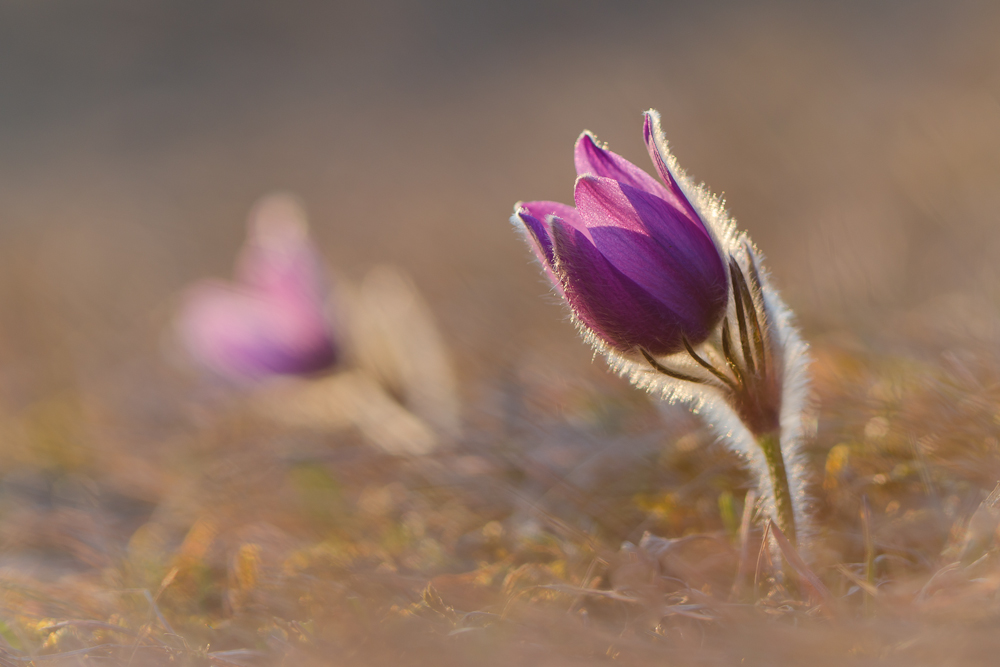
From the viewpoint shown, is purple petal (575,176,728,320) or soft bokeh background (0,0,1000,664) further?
soft bokeh background (0,0,1000,664)

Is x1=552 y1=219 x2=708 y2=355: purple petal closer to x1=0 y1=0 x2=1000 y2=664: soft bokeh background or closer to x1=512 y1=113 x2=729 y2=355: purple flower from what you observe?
x1=512 y1=113 x2=729 y2=355: purple flower

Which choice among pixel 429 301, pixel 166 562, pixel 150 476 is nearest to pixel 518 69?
pixel 429 301

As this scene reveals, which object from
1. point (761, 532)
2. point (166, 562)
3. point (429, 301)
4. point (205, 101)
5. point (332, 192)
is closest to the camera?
point (761, 532)

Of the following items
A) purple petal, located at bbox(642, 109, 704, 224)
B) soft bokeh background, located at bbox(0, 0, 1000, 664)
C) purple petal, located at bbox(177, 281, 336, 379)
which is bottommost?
purple petal, located at bbox(642, 109, 704, 224)


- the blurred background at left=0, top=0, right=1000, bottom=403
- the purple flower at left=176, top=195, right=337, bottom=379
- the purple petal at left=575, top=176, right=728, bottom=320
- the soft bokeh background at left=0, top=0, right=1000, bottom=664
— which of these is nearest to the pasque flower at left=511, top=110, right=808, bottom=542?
the purple petal at left=575, top=176, right=728, bottom=320

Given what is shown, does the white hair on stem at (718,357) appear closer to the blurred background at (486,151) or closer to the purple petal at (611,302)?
the purple petal at (611,302)

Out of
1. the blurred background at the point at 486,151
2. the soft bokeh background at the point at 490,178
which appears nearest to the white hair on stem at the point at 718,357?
the blurred background at the point at 486,151

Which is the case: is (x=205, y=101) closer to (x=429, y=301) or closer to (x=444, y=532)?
(x=429, y=301)
